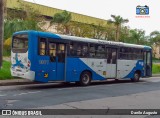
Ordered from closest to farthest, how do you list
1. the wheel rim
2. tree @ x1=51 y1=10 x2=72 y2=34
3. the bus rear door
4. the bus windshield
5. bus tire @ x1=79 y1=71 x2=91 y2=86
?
the bus windshield < bus tire @ x1=79 y1=71 x2=91 y2=86 < the wheel rim < the bus rear door < tree @ x1=51 y1=10 x2=72 y2=34

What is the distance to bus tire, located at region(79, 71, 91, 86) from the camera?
1972 cm

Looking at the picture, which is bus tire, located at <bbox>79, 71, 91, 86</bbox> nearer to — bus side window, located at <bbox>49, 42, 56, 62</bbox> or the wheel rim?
the wheel rim

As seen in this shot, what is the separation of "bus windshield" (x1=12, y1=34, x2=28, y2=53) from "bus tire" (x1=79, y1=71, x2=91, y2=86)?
408cm

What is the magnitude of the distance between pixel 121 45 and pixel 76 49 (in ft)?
16.0

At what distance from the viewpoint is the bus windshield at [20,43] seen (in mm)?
17233

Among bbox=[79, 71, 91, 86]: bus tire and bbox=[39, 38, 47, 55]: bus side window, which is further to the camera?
bbox=[79, 71, 91, 86]: bus tire

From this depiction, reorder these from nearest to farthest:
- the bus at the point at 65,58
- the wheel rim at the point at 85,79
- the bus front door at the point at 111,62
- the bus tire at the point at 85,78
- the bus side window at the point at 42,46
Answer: the bus at the point at 65,58
the bus side window at the point at 42,46
the bus tire at the point at 85,78
the wheel rim at the point at 85,79
the bus front door at the point at 111,62

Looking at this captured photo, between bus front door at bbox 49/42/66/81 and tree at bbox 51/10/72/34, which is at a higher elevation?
tree at bbox 51/10/72/34

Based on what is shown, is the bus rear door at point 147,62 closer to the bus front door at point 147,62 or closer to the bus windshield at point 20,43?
the bus front door at point 147,62

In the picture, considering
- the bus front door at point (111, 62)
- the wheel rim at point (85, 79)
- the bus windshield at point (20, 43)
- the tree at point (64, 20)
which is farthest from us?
the tree at point (64, 20)

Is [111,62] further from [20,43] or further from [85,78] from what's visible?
[20,43]

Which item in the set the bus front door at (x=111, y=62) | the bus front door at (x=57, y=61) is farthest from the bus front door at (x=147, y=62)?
the bus front door at (x=57, y=61)

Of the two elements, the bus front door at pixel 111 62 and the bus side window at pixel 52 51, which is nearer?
the bus side window at pixel 52 51

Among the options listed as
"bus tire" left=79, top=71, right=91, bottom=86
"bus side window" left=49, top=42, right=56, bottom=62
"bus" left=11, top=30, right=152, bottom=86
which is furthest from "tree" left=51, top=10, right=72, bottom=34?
"bus side window" left=49, top=42, right=56, bottom=62
